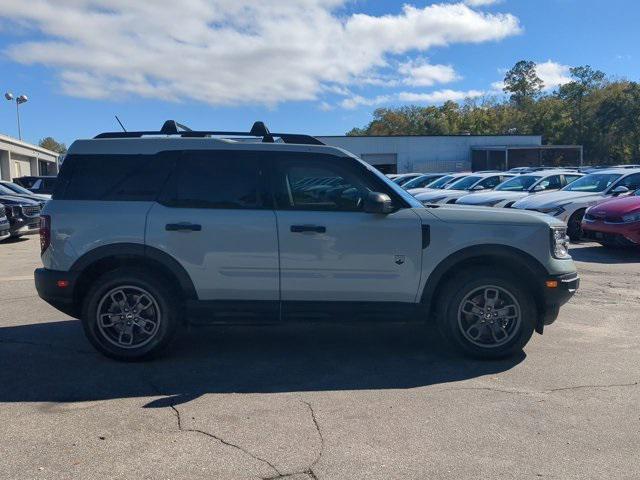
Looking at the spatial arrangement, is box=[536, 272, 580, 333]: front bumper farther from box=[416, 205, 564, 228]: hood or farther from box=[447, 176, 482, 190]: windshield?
box=[447, 176, 482, 190]: windshield

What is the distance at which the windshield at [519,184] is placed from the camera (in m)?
17.2

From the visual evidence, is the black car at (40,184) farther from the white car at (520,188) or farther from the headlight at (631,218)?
the headlight at (631,218)

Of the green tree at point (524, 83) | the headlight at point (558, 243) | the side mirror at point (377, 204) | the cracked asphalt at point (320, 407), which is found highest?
the green tree at point (524, 83)

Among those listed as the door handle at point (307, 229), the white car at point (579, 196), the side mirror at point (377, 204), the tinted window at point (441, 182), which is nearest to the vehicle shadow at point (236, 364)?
the door handle at point (307, 229)

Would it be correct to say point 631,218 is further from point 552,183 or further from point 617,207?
point 552,183

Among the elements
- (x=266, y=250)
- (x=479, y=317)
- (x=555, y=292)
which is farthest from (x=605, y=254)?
(x=266, y=250)

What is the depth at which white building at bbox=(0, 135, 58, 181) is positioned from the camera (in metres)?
49.5

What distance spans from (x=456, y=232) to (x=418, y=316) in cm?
83

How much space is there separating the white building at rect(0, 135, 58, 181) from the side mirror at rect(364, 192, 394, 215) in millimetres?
49422

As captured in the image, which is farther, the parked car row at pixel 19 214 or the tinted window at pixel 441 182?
the tinted window at pixel 441 182

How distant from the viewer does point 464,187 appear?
829 inches

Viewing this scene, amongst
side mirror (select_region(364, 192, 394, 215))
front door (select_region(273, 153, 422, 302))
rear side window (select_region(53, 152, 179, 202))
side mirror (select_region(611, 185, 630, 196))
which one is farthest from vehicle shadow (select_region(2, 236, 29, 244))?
side mirror (select_region(611, 185, 630, 196))

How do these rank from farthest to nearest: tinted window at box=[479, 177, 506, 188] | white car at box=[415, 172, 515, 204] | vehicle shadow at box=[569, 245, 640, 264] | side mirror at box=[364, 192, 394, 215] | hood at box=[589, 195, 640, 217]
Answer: tinted window at box=[479, 177, 506, 188], white car at box=[415, 172, 515, 204], hood at box=[589, 195, 640, 217], vehicle shadow at box=[569, 245, 640, 264], side mirror at box=[364, 192, 394, 215]

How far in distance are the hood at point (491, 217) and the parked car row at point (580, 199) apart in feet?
9.92
